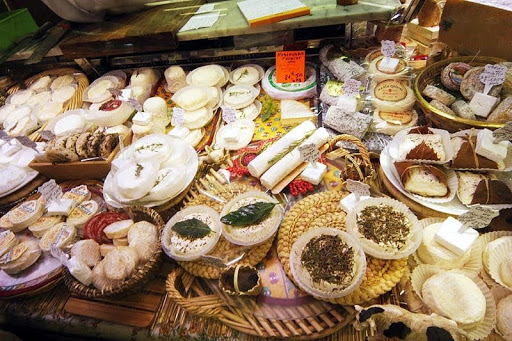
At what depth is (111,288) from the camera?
2051mm

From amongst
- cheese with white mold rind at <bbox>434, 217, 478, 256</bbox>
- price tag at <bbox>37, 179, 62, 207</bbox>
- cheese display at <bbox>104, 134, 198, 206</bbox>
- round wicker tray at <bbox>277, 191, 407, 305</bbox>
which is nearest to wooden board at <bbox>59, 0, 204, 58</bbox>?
cheese display at <bbox>104, 134, 198, 206</bbox>

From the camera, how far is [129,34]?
3.34m

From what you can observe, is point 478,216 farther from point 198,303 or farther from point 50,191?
point 50,191

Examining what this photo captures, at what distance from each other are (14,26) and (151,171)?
3.21 meters

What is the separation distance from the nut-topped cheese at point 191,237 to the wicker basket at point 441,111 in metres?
1.98

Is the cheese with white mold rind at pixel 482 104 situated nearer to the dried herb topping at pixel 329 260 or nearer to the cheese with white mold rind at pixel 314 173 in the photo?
the cheese with white mold rind at pixel 314 173

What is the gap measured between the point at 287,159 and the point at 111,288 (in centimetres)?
166

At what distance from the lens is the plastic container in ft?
12.6

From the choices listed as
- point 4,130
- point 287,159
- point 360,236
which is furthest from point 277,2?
point 4,130

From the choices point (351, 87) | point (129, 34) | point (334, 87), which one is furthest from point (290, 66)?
point (129, 34)

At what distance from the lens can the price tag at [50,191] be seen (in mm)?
2721

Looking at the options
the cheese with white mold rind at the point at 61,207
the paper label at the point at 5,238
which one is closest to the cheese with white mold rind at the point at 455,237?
the cheese with white mold rind at the point at 61,207

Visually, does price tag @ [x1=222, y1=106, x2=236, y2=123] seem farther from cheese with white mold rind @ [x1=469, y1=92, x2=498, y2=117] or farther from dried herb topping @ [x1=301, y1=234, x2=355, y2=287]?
cheese with white mold rind @ [x1=469, y1=92, x2=498, y2=117]

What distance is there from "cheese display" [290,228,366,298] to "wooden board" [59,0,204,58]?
2.56 m
